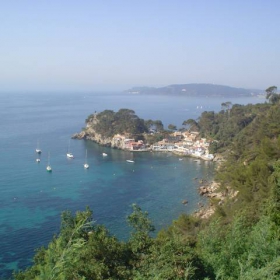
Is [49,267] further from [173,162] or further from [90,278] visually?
[173,162]

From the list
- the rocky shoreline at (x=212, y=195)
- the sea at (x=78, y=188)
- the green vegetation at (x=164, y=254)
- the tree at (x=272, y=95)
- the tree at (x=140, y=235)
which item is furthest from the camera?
the tree at (x=272, y=95)

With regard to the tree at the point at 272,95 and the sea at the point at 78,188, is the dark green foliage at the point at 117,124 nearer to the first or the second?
the sea at the point at 78,188

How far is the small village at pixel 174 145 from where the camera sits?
29.5m

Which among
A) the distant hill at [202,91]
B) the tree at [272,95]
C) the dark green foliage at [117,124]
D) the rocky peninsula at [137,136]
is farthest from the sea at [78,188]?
the distant hill at [202,91]

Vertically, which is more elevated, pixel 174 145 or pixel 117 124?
pixel 117 124

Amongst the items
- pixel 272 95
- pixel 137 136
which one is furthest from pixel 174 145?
pixel 272 95

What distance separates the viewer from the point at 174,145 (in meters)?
31.4

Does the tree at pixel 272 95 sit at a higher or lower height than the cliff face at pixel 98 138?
higher

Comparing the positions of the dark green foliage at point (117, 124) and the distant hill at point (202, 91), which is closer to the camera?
the dark green foliage at point (117, 124)

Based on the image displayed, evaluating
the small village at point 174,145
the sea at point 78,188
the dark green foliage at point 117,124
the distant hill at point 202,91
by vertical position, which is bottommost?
the sea at point 78,188

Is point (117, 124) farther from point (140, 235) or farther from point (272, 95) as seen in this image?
point (140, 235)

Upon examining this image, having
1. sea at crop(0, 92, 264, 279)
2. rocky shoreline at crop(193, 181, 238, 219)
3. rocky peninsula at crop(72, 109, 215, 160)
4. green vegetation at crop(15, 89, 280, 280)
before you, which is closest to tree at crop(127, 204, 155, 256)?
green vegetation at crop(15, 89, 280, 280)

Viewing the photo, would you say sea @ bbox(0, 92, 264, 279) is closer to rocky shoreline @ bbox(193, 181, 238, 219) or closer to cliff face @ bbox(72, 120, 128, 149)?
rocky shoreline @ bbox(193, 181, 238, 219)

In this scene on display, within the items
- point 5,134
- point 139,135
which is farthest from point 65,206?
point 5,134
